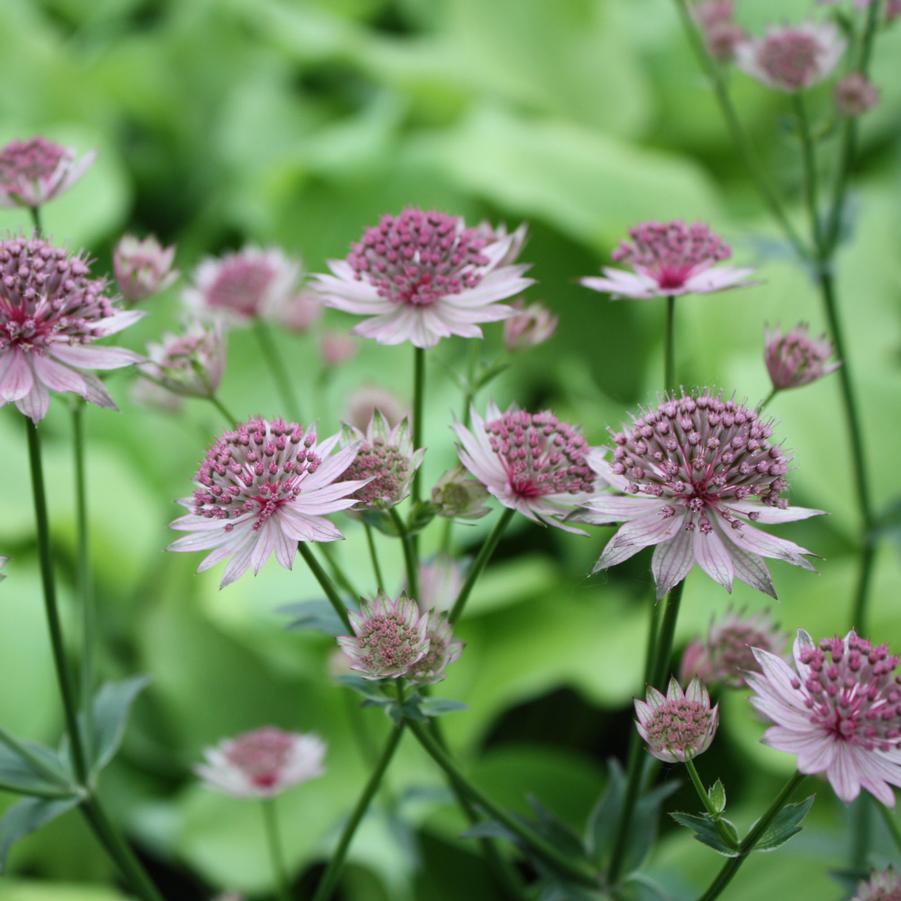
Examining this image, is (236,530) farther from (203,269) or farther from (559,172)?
(559,172)

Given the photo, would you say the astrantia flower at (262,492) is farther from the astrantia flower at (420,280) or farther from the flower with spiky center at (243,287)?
the flower with spiky center at (243,287)

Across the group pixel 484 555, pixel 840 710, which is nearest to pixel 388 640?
pixel 484 555

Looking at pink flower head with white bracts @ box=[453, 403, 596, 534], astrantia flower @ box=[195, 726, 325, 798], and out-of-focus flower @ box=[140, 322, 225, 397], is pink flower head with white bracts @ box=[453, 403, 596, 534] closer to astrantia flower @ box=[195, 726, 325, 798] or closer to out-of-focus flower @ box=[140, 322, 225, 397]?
out-of-focus flower @ box=[140, 322, 225, 397]

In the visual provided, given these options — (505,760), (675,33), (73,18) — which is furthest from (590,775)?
(73,18)

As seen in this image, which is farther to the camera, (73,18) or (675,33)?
(73,18)

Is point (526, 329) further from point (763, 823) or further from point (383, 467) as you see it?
point (763, 823)

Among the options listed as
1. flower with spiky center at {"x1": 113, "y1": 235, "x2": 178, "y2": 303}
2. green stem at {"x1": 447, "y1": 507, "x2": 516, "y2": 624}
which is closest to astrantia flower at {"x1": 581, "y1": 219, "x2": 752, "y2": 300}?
green stem at {"x1": 447, "y1": 507, "x2": 516, "y2": 624}
